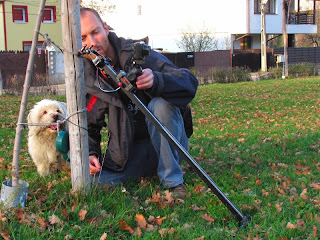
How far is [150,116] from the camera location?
3139mm

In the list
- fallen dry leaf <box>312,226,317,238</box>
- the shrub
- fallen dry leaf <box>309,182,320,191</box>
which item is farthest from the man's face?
the shrub

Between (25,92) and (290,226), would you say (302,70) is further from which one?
(25,92)

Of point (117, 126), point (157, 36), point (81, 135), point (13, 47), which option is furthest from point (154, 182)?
point (157, 36)

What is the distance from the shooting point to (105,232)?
2992 millimetres

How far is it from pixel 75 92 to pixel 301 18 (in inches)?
1654

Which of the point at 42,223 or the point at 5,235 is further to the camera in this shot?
the point at 42,223

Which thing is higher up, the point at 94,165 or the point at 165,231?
the point at 94,165

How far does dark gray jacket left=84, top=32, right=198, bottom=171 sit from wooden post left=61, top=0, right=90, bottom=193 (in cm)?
33

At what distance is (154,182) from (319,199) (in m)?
1.52

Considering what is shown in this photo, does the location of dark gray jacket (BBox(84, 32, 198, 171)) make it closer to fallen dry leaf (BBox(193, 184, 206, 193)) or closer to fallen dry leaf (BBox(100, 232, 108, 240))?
fallen dry leaf (BBox(193, 184, 206, 193))

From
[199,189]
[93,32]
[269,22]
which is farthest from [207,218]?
[269,22]

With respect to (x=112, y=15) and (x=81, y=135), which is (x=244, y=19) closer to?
(x=112, y=15)

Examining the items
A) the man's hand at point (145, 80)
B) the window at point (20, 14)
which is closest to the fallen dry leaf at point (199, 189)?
the man's hand at point (145, 80)

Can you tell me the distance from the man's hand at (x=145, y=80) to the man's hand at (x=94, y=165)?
1.08m
